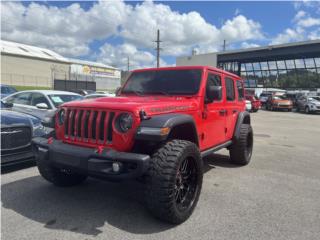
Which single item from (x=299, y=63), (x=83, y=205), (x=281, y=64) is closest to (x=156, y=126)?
(x=83, y=205)

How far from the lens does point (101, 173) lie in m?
3.23

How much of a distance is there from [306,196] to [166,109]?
103 inches

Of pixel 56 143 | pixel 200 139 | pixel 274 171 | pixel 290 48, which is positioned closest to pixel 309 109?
pixel 290 48

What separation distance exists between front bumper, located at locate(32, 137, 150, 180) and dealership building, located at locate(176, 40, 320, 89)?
3043cm

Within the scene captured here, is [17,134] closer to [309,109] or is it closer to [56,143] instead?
[56,143]

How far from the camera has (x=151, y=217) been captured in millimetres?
3645

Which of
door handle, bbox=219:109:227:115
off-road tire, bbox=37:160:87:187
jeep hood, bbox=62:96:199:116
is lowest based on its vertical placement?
off-road tire, bbox=37:160:87:187

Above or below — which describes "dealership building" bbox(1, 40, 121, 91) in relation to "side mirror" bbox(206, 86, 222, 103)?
above

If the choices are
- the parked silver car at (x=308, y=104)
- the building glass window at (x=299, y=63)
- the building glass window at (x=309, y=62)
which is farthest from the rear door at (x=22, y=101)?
the building glass window at (x=299, y=63)

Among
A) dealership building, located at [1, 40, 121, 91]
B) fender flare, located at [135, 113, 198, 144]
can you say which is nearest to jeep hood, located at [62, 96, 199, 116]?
fender flare, located at [135, 113, 198, 144]

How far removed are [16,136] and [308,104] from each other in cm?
2488

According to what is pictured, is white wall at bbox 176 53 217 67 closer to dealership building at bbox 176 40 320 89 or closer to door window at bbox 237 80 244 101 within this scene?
dealership building at bbox 176 40 320 89

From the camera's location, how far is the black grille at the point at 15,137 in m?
5.04

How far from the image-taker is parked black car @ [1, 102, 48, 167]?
16.5 feet
